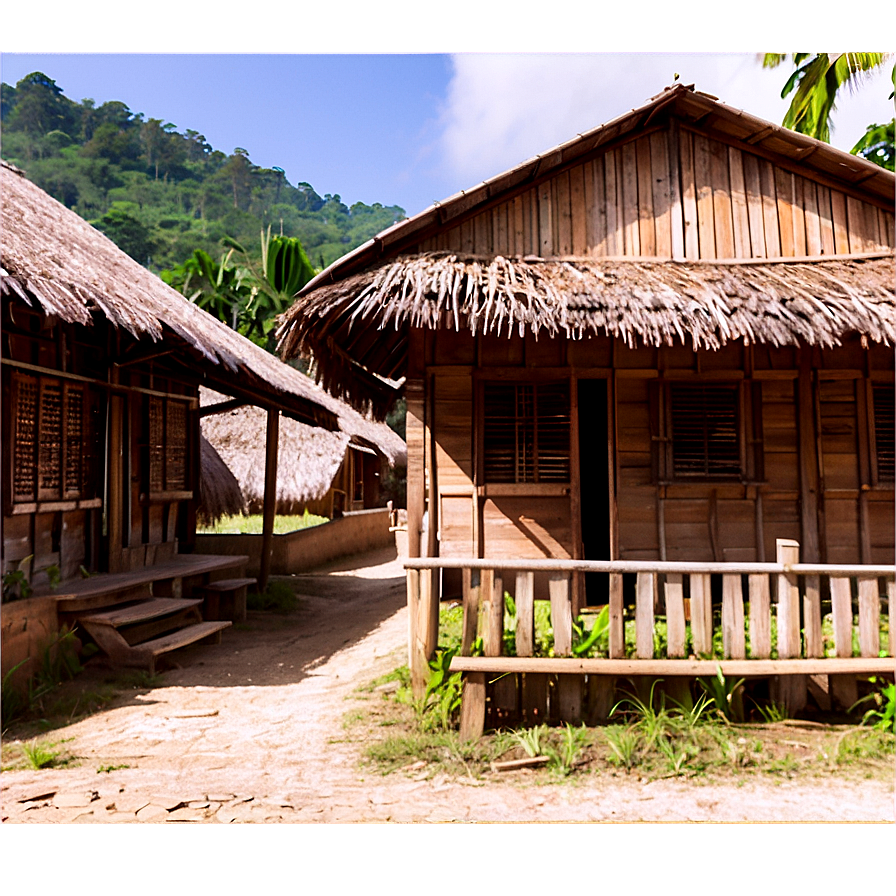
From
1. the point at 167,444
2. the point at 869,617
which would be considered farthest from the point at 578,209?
the point at 167,444

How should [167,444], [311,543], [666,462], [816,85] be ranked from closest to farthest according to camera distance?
[666,462], [167,444], [816,85], [311,543]

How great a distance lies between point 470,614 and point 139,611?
11.5ft

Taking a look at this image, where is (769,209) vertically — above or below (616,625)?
above

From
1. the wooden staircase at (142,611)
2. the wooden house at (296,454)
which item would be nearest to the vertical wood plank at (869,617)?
the wooden staircase at (142,611)

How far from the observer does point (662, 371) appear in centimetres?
645

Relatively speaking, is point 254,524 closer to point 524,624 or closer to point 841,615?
point 524,624

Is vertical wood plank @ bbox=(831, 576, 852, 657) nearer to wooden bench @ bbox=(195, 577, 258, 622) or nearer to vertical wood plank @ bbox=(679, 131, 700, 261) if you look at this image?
vertical wood plank @ bbox=(679, 131, 700, 261)

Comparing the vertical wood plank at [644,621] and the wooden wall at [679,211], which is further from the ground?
the wooden wall at [679,211]

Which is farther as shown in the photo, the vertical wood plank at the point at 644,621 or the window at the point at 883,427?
the window at the point at 883,427

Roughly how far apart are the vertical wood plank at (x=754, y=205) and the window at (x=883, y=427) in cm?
163

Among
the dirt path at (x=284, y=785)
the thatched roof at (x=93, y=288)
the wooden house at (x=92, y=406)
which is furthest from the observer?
the wooden house at (x=92, y=406)

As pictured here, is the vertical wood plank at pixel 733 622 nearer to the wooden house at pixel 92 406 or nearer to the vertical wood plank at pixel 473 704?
the vertical wood plank at pixel 473 704

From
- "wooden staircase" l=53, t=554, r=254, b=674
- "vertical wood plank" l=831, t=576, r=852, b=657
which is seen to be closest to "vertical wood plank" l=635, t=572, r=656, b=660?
"vertical wood plank" l=831, t=576, r=852, b=657

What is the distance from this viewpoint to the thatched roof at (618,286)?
566cm
